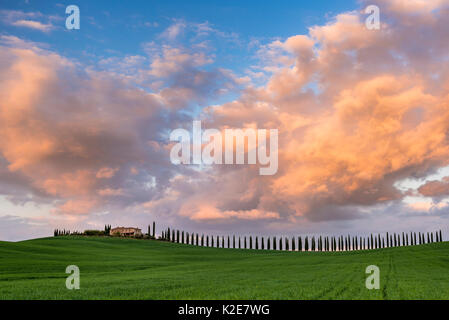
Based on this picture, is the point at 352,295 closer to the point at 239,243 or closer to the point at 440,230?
the point at 239,243

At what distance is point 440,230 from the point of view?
6348 inches

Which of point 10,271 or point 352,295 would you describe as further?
point 10,271

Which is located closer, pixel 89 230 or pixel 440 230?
pixel 89 230

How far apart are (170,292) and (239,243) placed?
Answer: 125m

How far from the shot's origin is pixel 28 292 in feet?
81.4

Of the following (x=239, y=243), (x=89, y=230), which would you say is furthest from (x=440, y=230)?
(x=89, y=230)
